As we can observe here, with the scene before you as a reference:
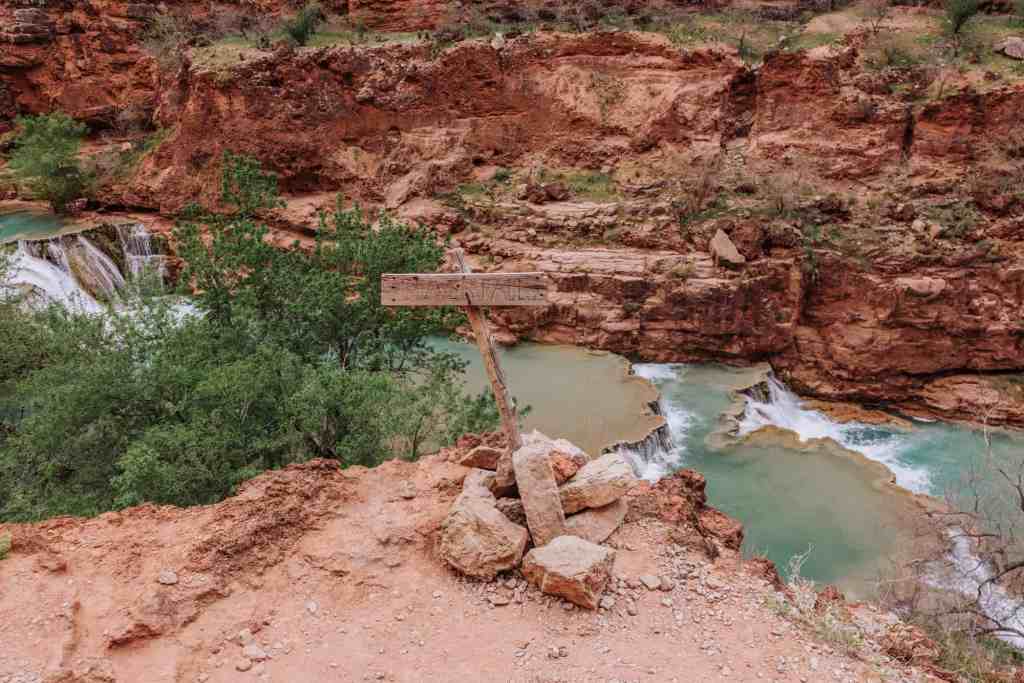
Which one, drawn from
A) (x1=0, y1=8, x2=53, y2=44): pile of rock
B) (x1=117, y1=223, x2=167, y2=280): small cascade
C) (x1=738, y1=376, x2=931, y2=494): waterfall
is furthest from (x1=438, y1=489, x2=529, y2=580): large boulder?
(x1=0, y1=8, x2=53, y2=44): pile of rock

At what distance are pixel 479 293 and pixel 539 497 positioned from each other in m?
1.64

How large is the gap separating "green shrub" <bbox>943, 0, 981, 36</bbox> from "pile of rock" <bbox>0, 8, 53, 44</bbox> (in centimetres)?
3104

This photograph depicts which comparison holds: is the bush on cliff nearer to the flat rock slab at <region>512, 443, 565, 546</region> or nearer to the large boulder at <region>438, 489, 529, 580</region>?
the large boulder at <region>438, 489, 529, 580</region>

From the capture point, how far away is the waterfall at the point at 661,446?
11.9 metres

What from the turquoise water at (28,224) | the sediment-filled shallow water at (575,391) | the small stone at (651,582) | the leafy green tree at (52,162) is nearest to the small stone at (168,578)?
the small stone at (651,582)

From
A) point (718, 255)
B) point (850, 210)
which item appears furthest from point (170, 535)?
point (850, 210)

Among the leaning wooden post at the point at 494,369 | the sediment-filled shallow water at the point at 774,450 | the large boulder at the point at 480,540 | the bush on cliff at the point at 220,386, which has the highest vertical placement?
the leaning wooden post at the point at 494,369

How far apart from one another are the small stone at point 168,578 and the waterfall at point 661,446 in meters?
8.50

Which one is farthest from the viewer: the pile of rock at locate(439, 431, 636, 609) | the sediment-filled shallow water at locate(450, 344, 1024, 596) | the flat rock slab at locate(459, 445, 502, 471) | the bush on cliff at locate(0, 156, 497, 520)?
the sediment-filled shallow water at locate(450, 344, 1024, 596)

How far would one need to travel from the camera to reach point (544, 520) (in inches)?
A: 184

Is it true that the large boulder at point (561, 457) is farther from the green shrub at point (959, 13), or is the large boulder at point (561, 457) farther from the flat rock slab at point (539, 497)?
the green shrub at point (959, 13)

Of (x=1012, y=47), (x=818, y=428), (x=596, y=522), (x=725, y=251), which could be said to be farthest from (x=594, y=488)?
(x=1012, y=47)

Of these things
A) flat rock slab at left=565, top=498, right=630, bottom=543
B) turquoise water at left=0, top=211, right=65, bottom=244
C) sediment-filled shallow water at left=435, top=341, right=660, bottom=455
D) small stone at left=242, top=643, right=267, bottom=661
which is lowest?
sediment-filled shallow water at left=435, top=341, right=660, bottom=455

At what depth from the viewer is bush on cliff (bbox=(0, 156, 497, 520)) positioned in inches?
266
